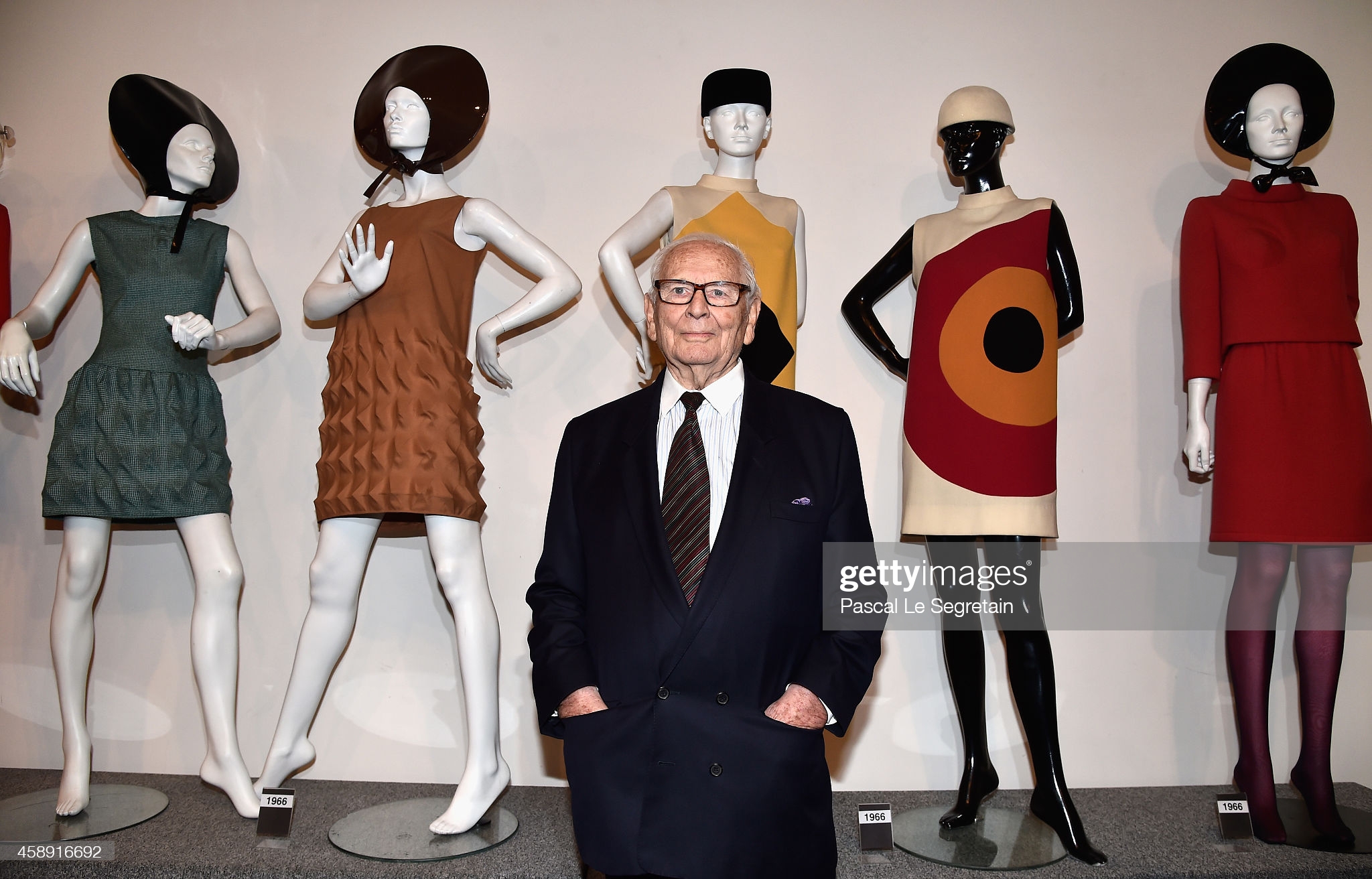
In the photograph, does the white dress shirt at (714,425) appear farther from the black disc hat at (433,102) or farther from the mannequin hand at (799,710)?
the black disc hat at (433,102)

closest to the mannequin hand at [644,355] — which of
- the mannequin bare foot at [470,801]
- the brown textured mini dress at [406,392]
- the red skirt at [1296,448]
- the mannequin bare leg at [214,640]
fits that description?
the brown textured mini dress at [406,392]

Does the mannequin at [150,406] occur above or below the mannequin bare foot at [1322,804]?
above

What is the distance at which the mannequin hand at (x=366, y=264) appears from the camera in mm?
2760

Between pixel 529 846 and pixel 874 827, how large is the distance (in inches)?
36.9

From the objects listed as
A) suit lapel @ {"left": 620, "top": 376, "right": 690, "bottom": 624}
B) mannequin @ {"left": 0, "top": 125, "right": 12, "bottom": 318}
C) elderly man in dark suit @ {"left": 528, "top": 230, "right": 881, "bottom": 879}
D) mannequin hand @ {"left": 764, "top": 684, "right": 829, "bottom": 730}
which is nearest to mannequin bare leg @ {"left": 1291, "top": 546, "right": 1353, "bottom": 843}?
Answer: elderly man in dark suit @ {"left": 528, "top": 230, "right": 881, "bottom": 879}

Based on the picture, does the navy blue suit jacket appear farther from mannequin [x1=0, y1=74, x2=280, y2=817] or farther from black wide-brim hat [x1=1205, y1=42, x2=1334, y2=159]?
black wide-brim hat [x1=1205, y1=42, x2=1334, y2=159]

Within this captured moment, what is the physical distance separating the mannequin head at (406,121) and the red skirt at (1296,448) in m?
2.54

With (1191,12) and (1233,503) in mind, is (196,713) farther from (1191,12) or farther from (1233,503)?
(1191,12)

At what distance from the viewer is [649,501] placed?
1.96 metres

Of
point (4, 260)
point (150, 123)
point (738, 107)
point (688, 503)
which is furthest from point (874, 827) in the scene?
point (4, 260)

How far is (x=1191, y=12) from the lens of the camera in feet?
11.9

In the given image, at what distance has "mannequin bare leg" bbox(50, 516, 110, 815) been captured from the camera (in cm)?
292

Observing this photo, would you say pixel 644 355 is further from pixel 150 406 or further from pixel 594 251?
pixel 150 406

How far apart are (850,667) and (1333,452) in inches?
74.1
